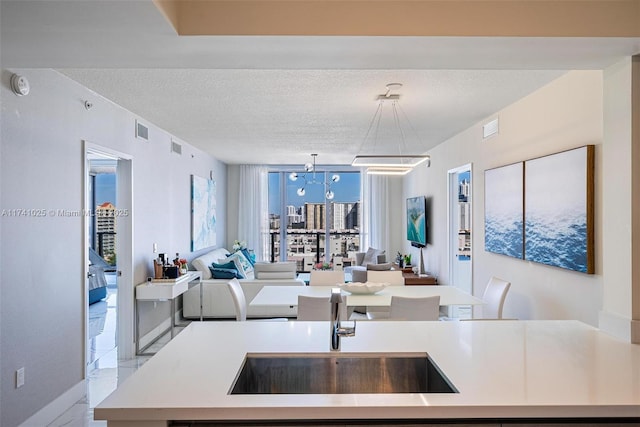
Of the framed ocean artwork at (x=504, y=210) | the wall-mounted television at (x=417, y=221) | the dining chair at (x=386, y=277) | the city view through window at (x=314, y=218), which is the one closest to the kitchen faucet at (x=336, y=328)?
the framed ocean artwork at (x=504, y=210)

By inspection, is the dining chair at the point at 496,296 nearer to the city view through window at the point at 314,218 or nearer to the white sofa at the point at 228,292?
the white sofa at the point at 228,292

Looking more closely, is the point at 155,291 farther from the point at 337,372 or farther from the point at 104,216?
the point at 104,216

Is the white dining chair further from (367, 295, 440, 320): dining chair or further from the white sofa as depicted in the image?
(367, 295, 440, 320): dining chair

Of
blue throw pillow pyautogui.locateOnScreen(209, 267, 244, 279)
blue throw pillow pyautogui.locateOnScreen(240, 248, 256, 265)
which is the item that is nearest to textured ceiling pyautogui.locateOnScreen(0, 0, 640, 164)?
blue throw pillow pyautogui.locateOnScreen(209, 267, 244, 279)

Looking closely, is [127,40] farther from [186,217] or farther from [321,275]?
[186,217]

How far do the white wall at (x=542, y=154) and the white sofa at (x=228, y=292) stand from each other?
2516mm

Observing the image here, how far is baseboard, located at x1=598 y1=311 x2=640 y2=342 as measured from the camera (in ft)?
6.52

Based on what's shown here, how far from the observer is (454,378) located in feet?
5.09

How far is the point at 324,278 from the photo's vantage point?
4.61 m

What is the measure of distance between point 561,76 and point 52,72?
12.4ft

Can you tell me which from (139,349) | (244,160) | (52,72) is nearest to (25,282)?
(52,72)

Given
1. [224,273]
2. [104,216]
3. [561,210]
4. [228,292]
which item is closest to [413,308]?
[561,210]

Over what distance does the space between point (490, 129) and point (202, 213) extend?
15.0 feet

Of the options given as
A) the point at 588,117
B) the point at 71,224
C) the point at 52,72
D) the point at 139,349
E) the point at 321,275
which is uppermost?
the point at 52,72
